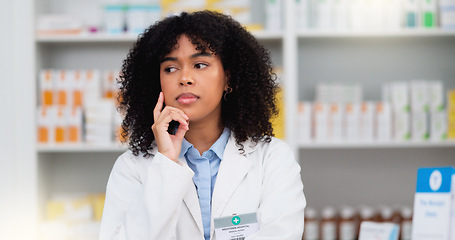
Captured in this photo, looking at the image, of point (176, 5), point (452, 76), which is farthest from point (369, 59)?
point (176, 5)

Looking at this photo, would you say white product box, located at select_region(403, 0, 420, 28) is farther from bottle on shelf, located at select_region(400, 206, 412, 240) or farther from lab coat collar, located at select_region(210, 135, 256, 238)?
lab coat collar, located at select_region(210, 135, 256, 238)

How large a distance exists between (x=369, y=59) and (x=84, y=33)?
189cm

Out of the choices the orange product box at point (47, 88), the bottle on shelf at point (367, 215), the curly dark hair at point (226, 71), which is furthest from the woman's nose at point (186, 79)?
the bottle on shelf at point (367, 215)

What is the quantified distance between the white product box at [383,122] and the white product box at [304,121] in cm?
40

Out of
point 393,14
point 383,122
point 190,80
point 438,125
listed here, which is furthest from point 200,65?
point 438,125

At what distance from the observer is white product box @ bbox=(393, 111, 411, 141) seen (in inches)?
108

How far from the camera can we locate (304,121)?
278cm

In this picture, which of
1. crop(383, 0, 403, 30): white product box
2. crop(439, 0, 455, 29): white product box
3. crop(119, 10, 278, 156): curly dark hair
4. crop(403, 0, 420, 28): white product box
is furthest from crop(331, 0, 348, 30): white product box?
crop(119, 10, 278, 156): curly dark hair

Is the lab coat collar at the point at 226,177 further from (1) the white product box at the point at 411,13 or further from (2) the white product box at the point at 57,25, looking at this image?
(1) the white product box at the point at 411,13

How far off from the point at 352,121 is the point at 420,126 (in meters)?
0.41

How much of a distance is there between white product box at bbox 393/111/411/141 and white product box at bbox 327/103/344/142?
12.5 inches

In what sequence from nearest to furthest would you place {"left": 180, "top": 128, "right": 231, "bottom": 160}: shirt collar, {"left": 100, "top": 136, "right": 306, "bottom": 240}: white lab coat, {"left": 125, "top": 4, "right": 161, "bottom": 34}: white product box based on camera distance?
{"left": 100, "top": 136, "right": 306, "bottom": 240}: white lab coat, {"left": 180, "top": 128, "right": 231, "bottom": 160}: shirt collar, {"left": 125, "top": 4, "right": 161, "bottom": 34}: white product box

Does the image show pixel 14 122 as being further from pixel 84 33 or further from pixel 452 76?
pixel 452 76

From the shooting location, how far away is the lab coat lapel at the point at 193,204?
1.38m
